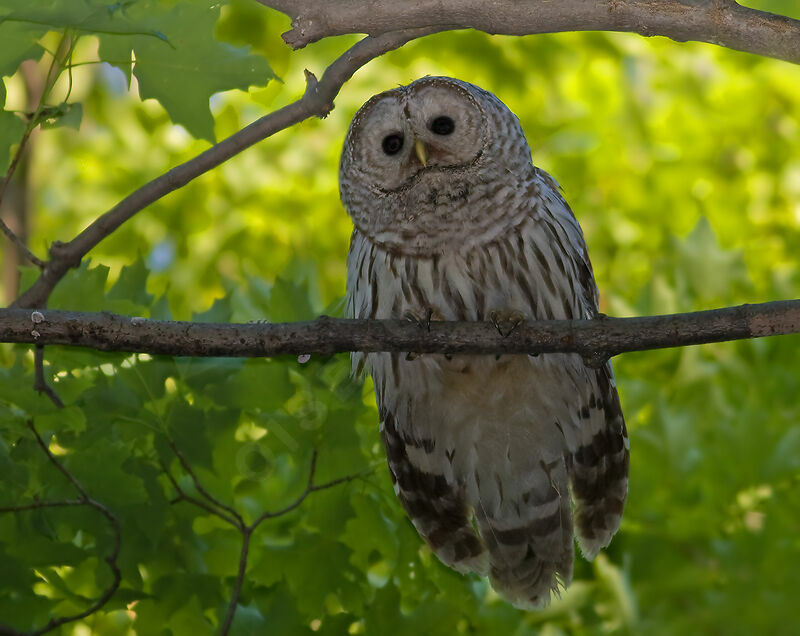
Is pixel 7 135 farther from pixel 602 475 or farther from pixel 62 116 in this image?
pixel 602 475

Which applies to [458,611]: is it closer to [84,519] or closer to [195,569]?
[195,569]

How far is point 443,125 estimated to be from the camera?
3.72m

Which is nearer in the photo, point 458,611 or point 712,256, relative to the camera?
point 458,611

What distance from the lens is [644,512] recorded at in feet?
15.1

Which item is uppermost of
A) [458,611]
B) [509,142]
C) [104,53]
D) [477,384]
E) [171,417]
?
[509,142]

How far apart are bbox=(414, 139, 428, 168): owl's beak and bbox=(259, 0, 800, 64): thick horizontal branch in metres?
1.33

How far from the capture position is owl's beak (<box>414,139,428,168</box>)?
3604 mm

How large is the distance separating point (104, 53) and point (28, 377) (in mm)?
975

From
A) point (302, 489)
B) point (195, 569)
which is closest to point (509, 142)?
point (302, 489)

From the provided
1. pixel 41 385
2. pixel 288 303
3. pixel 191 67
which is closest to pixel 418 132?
pixel 288 303

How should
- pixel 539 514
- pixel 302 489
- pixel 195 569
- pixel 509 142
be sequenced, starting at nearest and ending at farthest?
pixel 195 569
pixel 302 489
pixel 509 142
pixel 539 514

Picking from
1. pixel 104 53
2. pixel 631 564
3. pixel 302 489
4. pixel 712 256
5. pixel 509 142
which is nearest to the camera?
pixel 104 53

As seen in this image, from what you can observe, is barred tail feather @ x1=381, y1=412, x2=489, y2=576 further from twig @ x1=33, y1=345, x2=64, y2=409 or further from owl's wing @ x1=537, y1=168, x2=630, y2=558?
twig @ x1=33, y1=345, x2=64, y2=409

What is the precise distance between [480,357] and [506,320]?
0.65 m
